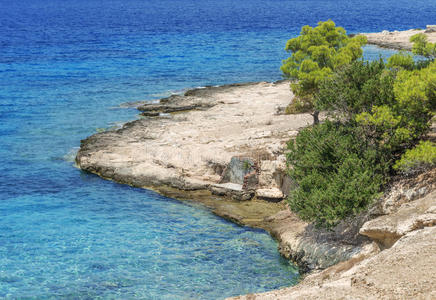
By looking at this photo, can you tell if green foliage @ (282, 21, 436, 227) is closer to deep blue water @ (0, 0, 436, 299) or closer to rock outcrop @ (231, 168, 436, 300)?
rock outcrop @ (231, 168, 436, 300)

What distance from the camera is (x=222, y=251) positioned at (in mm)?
29156

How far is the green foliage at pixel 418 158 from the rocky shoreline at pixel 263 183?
720 millimetres

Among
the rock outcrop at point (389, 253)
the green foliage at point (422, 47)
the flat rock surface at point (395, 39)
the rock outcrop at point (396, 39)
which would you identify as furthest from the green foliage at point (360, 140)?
the rock outcrop at point (396, 39)

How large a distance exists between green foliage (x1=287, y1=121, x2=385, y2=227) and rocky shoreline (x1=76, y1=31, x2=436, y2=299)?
4.06 ft

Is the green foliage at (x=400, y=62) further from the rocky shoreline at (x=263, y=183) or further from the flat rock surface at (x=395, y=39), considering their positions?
the flat rock surface at (x=395, y=39)

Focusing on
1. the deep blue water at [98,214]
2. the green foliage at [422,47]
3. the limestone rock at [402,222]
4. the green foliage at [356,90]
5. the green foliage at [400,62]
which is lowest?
the deep blue water at [98,214]

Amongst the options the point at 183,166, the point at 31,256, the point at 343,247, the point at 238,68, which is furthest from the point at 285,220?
the point at 238,68

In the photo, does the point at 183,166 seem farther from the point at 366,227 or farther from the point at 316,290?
the point at 316,290

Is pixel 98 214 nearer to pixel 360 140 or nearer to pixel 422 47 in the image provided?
pixel 360 140

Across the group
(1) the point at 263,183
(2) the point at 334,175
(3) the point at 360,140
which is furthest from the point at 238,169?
(3) the point at 360,140

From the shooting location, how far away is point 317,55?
39.1 meters

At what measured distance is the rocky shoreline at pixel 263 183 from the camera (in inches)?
749

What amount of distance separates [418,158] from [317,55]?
15568 mm

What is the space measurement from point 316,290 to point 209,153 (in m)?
21.5
